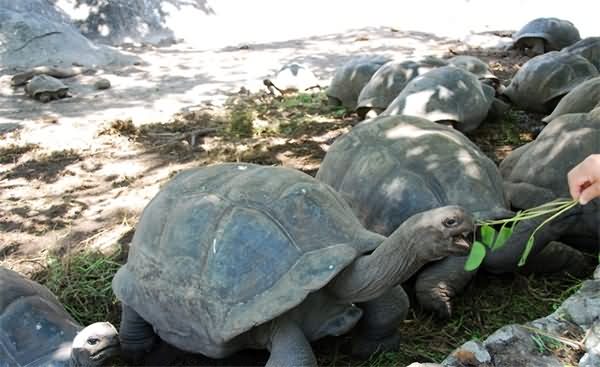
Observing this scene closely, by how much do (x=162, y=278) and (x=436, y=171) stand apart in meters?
1.38

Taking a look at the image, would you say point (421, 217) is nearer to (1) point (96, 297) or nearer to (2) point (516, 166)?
(2) point (516, 166)

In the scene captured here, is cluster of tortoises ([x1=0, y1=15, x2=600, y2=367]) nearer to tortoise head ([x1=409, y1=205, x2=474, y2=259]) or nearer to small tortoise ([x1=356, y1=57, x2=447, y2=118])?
tortoise head ([x1=409, y1=205, x2=474, y2=259])

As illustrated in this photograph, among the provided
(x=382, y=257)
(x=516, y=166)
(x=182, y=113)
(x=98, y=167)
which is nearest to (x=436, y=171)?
(x=516, y=166)

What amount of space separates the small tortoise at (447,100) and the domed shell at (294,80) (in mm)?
2582

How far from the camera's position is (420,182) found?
304cm

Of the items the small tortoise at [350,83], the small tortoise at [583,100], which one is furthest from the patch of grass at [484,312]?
the small tortoise at [350,83]

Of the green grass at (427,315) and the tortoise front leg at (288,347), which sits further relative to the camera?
the green grass at (427,315)

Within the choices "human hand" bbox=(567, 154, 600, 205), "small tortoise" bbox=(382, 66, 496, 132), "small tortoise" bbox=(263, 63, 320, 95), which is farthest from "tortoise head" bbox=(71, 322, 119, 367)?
"small tortoise" bbox=(263, 63, 320, 95)

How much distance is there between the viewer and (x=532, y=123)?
5410 millimetres

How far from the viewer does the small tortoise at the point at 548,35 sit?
8422 mm

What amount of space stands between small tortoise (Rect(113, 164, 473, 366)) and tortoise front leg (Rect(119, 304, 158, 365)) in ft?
0.15

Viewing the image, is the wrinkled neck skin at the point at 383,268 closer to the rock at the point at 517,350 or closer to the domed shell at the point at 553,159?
the rock at the point at 517,350

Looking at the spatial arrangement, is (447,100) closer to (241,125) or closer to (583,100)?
(583,100)

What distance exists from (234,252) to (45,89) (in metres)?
5.96
